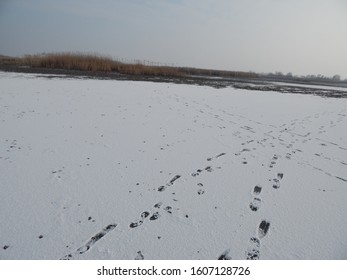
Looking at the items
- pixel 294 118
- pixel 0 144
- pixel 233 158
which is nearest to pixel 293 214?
pixel 233 158

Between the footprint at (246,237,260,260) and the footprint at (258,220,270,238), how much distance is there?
101 millimetres

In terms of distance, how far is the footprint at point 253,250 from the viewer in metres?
1.89

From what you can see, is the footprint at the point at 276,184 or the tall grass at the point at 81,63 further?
the tall grass at the point at 81,63

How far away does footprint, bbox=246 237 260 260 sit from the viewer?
1.89m

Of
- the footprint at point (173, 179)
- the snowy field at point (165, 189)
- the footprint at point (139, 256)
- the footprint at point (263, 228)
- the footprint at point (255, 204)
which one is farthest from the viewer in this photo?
the footprint at point (173, 179)

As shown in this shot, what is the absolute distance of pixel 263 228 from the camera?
7.26 feet

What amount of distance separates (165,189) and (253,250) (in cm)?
125

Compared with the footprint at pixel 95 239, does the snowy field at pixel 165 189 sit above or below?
above

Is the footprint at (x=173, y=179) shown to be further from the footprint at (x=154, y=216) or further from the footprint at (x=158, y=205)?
the footprint at (x=154, y=216)

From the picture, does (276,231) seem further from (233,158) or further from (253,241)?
(233,158)

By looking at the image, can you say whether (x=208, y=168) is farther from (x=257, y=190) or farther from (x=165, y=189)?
(x=165, y=189)

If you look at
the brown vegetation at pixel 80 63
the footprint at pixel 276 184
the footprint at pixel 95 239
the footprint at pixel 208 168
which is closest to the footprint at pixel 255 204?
the footprint at pixel 276 184

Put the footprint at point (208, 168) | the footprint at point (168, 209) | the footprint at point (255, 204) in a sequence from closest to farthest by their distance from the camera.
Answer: the footprint at point (168, 209) < the footprint at point (255, 204) < the footprint at point (208, 168)

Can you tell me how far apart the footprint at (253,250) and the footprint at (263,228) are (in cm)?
10
